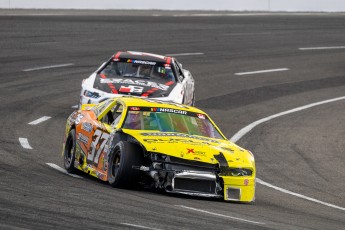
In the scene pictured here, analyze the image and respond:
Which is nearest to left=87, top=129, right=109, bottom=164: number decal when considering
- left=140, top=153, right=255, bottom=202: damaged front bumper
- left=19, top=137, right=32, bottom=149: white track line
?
left=140, top=153, right=255, bottom=202: damaged front bumper

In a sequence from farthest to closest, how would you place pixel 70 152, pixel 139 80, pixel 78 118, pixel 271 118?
pixel 271 118 → pixel 139 80 → pixel 78 118 → pixel 70 152

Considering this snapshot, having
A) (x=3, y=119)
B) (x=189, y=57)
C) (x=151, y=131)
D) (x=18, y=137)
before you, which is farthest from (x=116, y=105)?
(x=189, y=57)

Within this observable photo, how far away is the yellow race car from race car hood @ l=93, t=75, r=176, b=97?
5.41 m

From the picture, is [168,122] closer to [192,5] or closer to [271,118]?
[271,118]

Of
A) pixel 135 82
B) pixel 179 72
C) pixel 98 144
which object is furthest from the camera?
pixel 179 72

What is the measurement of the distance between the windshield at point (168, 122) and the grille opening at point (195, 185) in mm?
1303

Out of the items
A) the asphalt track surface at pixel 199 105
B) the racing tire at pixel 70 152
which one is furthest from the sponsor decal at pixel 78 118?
the asphalt track surface at pixel 199 105

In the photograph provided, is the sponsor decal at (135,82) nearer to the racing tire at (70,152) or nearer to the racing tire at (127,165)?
the racing tire at (70,152)

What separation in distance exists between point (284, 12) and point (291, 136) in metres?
22.9

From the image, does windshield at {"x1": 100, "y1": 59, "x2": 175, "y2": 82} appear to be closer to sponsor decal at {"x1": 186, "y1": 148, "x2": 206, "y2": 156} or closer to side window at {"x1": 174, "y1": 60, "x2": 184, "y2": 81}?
side window at {"x1": 174, "y1": 60, "x2": 184, "y2": 81}

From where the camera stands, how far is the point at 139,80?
21.5 metres

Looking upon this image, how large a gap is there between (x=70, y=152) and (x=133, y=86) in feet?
18.4

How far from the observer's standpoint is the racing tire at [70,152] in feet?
49.8

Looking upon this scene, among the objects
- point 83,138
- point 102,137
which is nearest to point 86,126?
point 83,138
